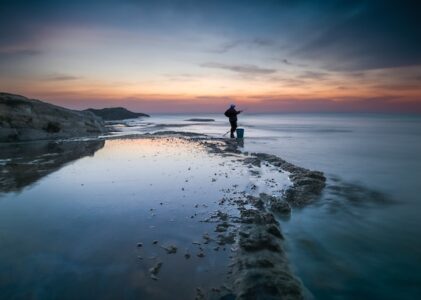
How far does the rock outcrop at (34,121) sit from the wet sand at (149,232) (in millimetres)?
13391

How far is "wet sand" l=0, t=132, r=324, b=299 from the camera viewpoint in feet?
14.1

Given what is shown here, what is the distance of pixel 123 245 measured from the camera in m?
5.59

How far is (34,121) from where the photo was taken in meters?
25.5

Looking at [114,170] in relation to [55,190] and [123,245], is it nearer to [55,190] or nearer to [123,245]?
[55,190]

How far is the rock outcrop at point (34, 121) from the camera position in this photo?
2347cm

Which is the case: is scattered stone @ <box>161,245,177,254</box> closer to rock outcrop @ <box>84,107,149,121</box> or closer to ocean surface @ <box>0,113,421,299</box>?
ocean surface @ <box>0,113,421,299</box>

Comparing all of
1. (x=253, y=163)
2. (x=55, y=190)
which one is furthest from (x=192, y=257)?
(x=253, y=163)

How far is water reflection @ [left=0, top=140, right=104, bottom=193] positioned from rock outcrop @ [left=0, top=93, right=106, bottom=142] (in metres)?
3.57

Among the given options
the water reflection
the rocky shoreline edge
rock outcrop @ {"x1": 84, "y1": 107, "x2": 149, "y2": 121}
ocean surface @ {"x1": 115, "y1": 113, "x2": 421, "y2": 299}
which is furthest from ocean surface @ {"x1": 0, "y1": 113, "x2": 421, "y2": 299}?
rock outcrop @ {"x1": 84, "y1": 107, "x2": 149, "y2": 121}

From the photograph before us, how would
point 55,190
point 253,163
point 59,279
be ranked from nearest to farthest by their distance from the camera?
point 59,279, point 55,190, point 253,163

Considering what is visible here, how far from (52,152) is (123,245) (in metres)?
14.5

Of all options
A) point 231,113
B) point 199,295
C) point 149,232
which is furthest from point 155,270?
point 231,113

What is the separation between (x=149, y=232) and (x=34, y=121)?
2405cm

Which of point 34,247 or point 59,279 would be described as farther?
point 34,247
